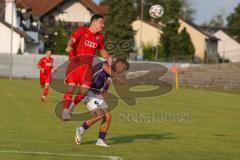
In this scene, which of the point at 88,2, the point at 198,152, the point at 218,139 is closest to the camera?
the point at 198,152

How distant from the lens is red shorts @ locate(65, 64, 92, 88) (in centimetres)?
1392

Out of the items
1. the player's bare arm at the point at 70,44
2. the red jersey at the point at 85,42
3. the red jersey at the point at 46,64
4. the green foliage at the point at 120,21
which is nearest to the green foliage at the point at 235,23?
the green foliage at the point at 120,21

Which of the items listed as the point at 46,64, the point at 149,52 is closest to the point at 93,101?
the point at 46,64

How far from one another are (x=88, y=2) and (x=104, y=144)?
84.7 metres

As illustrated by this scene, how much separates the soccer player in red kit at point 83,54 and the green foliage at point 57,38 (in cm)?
6383

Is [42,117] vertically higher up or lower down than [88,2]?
lower down

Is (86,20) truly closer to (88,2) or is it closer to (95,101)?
(88,2)

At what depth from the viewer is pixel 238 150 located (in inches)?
555

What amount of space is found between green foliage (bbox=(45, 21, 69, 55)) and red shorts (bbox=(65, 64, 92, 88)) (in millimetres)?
63741

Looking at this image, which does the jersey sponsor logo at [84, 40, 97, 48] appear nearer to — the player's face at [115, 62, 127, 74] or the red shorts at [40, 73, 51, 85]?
the player's face at [115, 62, 127, 74]

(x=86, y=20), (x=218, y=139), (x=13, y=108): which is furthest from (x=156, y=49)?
(x=218, y=139)

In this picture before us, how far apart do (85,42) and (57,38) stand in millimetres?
69157

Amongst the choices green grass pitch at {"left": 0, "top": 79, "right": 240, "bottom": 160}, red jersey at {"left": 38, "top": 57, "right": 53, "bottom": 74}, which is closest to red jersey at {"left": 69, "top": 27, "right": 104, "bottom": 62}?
green grass pitch at {"left": 0, "top": 79, "right": 240, "bottom": 160}

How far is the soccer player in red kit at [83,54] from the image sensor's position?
45.2 feet
